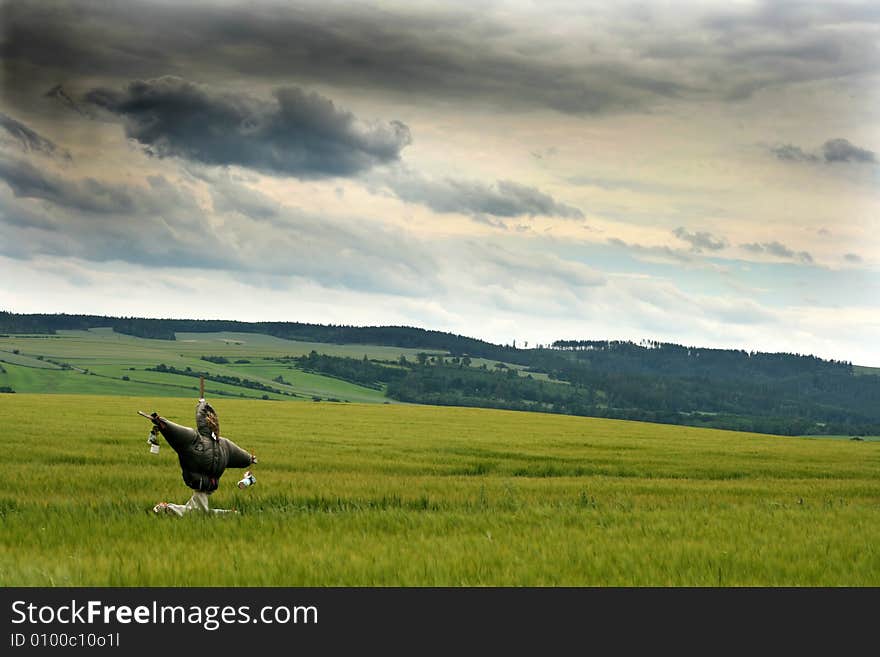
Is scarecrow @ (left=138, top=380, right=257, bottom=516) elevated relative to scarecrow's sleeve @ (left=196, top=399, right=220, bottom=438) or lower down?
lower down

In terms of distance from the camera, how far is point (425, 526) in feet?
45.7

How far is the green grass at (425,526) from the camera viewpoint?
396 inches

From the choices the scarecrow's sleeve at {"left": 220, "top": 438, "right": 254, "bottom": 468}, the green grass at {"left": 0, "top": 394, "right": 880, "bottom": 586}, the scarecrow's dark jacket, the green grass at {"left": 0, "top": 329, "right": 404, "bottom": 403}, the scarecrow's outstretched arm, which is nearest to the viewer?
the green grass at {"left": 0, "top": 394, "right": 880, "bottom": 586}

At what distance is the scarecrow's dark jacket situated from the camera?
13.0 m

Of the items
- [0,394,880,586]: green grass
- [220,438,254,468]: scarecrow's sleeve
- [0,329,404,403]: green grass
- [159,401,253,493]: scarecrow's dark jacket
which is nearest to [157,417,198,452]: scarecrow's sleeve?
[159,401,253,493]: scarecrow's dark jacket

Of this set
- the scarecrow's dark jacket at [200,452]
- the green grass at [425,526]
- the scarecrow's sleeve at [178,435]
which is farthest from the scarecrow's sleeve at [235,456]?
the green grass at [425,526]

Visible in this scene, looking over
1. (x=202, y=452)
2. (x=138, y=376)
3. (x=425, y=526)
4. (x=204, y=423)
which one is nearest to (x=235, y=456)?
(x=202, y=452)

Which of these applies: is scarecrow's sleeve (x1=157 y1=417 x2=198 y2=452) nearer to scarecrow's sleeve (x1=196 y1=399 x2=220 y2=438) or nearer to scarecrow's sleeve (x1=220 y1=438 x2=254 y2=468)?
scarecrow's sleeve (x1=196 y1=399 x2=220 y2=438)

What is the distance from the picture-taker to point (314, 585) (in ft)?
31.2

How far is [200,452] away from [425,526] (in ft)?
11.8

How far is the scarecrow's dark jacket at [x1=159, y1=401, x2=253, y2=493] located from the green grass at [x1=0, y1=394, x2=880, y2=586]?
2.00ft

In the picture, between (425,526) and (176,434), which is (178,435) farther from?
(425,526)

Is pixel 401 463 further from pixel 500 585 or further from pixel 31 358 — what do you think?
pixel 31 358

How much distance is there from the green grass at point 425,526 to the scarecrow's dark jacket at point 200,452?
0.61 m
